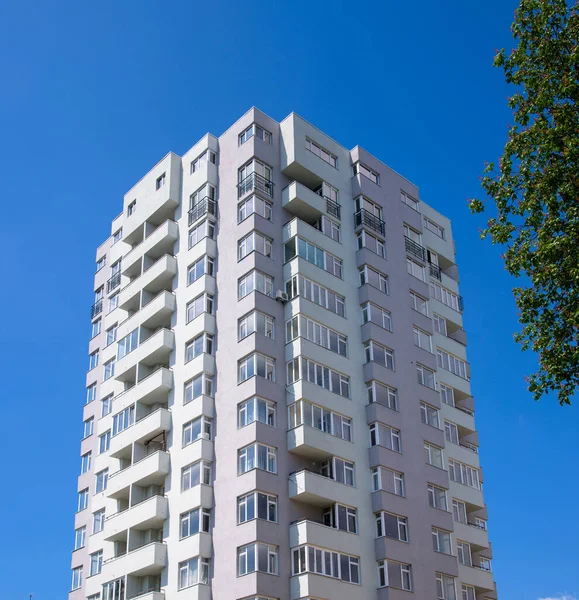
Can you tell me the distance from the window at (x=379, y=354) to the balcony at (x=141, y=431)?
1257 centimetres

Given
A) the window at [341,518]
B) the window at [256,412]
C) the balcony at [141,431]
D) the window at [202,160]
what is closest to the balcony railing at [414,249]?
the window at [202,160]

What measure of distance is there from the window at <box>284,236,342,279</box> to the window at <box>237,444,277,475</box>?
39.5ft

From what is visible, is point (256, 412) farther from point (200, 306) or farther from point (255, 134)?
point (255, 134)

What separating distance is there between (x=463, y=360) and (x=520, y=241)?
32.2m

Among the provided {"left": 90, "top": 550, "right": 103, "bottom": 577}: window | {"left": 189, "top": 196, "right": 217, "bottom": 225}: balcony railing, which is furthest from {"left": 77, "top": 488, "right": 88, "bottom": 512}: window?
{"left": 189, "top": 196, "right": 217, "bottom": 225}: balcony railing

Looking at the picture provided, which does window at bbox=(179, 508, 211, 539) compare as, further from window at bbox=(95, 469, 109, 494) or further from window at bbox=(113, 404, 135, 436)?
window at bbox=(95, 469, 109, 494)

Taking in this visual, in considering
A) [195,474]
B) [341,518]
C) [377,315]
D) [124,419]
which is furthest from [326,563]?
[124,419]

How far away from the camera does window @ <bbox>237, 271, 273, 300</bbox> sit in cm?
4928

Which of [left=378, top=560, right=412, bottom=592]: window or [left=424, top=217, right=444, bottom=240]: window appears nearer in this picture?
[left=378, top=560, right=412, bottom=592]: window

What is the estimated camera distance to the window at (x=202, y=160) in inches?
2186

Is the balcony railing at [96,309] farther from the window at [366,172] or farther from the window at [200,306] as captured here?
the window at [366,172]

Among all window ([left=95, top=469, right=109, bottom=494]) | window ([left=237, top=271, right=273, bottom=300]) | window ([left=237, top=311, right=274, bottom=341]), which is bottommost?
window ([left=95, top=469, right=109, bottom=494])

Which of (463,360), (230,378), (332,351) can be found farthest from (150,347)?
(463,360)

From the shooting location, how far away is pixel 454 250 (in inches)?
2630
